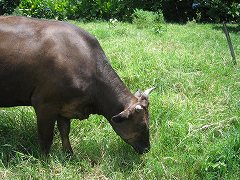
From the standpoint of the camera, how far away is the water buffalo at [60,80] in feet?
16.0

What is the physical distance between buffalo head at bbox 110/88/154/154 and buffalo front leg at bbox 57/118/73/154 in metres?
0.64

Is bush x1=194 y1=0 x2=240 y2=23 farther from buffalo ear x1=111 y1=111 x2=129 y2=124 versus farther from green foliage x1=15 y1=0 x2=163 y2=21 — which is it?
buffalo ear x1=111 y1=111 x2=129 y2=124

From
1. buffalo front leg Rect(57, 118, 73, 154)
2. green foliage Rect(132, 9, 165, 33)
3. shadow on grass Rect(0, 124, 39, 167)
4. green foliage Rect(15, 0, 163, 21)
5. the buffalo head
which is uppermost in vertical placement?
the buffalo head

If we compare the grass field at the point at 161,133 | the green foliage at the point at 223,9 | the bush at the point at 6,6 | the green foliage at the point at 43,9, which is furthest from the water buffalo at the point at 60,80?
the green foliage at the point at 223,9

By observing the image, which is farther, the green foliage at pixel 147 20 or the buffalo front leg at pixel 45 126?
the green foliage at pixel 147 20

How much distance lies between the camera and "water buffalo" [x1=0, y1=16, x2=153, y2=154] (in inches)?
192

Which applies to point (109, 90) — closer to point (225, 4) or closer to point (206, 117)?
point (206, 117)

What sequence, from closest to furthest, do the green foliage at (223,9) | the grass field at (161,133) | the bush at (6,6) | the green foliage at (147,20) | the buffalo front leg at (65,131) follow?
the grass field at (161,133), the buffalo front leg at (65,131), the green foliage at (147,20), the bush at (6,6), the green foliage at (223,9)

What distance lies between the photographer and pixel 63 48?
4.96 meters

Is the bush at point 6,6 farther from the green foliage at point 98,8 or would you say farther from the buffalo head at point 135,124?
the buffalo head at point 135,124

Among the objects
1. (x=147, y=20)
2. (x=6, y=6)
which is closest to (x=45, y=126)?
(x=147, y=20)

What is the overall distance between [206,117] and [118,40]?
4013mm

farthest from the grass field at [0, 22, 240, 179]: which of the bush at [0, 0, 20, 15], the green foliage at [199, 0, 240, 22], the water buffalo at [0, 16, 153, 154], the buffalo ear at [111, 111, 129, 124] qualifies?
the bush at [0, 0, 20, 15]

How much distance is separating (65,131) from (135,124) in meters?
0.94
